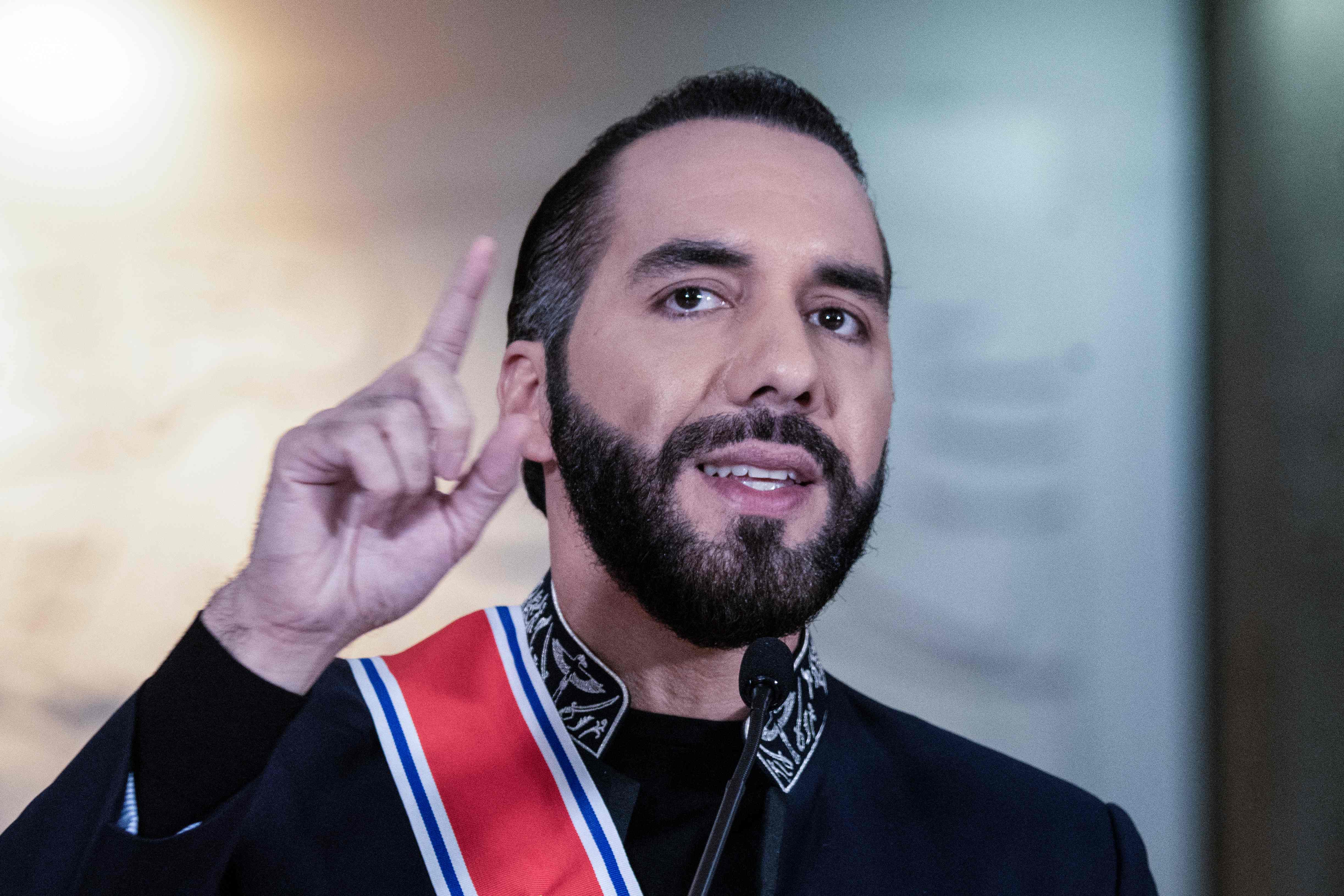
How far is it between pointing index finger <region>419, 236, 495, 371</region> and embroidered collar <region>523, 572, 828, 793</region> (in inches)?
17.8

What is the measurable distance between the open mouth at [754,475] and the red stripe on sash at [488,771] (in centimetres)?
40

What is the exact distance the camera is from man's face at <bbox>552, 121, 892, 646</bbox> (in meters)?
1.14

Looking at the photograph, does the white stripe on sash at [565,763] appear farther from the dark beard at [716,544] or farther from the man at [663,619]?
the dark beard at [716,544]

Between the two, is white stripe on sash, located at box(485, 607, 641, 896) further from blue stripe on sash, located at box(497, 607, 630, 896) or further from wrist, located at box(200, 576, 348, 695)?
wrist, located at box(200, 576, 348, 695)

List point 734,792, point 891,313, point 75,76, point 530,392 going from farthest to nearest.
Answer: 1. point 75,76
2. point 891,313
3. point 530,392
4. point 734,792

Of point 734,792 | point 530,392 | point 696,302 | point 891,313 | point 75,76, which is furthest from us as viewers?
point 75,76

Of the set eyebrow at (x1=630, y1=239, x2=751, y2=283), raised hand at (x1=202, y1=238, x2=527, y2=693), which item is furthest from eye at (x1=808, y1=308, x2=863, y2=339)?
raised hand at (x1=202, y1=238, x2=527, y2=693)

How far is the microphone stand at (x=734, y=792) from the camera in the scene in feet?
2.45

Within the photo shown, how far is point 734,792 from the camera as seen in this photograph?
80 centimetres

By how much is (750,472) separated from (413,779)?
21.1 inches

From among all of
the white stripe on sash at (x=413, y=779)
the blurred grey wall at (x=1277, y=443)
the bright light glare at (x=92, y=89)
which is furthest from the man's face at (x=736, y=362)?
the bright light glare at (x=92, y=89)

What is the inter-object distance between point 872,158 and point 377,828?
152 cm

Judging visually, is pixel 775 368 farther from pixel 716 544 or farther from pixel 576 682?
pixel 576 682

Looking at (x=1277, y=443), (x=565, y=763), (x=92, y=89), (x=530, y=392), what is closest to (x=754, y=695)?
(x=565, y=763)
